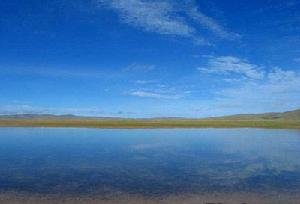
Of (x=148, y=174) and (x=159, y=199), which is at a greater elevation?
(x=148, y=174)

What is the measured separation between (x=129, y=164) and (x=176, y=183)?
701 centimetres

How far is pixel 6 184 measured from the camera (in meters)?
18.6

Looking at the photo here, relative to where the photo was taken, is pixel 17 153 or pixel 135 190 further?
pixel 17 153

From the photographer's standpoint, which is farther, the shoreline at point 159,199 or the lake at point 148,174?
the lake at point 148,174

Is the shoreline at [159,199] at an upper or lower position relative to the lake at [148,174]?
lower

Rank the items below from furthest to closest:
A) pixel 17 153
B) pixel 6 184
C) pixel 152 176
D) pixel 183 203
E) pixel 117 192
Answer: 1. pixel 17 153
2. pixel 152 176
3. pixel 6 184
4. pixel 117 192
5. pixel 183 203

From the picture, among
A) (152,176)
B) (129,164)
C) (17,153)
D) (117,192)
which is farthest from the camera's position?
(17,153)

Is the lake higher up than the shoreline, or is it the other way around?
the lake

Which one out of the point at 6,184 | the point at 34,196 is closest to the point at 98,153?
the point at 6,184

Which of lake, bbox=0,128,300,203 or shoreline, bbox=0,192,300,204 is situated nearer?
shoreline, bbox=0,192,300,204

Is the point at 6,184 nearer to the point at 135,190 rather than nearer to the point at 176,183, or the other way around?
the point at 135,190

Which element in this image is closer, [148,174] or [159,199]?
[159,199]

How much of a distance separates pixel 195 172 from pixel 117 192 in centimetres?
688

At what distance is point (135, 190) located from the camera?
701 inches
